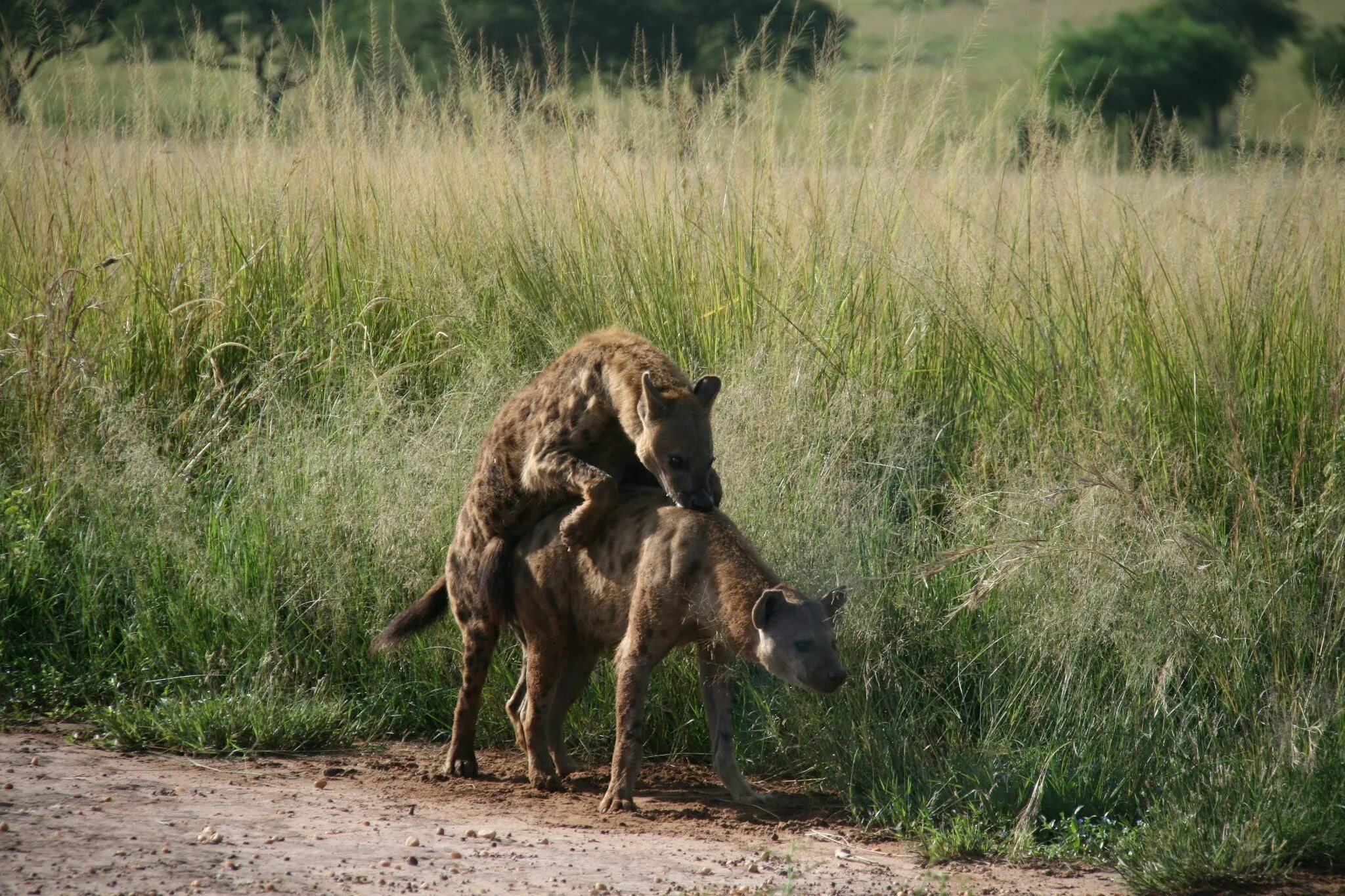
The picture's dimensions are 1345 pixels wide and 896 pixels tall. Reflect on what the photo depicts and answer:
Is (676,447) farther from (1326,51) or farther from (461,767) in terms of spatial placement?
(1326,51)

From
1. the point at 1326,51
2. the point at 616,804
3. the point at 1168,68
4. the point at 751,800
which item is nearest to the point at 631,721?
the point at 616,804

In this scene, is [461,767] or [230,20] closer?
[461,767]

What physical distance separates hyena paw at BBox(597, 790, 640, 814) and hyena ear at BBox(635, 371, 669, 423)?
126 cm

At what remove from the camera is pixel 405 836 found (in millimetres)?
4254

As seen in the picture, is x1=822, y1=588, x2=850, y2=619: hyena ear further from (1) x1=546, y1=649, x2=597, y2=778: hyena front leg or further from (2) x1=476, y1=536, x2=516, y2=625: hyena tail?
(2) x1=476, y1=536, x2=516, y2=625: hyena tail

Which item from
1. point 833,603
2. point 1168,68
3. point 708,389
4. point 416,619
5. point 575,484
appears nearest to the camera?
point 833,603

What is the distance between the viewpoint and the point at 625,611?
474cm

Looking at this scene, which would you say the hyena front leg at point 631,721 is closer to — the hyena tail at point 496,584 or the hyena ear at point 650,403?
the hyena tail at point 496,584

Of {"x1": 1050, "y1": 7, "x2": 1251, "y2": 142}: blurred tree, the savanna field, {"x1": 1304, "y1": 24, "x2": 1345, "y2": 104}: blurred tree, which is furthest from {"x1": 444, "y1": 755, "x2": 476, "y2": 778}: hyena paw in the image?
{"x1": 1050, "y1": 7, "x2": 1251, "y2": 142}: blurred tree

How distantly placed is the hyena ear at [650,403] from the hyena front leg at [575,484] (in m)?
0.26

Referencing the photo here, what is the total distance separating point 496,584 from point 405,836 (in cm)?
102

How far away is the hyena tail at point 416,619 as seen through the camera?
5.21 m

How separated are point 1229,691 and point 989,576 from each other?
3.14 feet

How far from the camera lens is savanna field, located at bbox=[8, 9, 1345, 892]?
4.64 m
